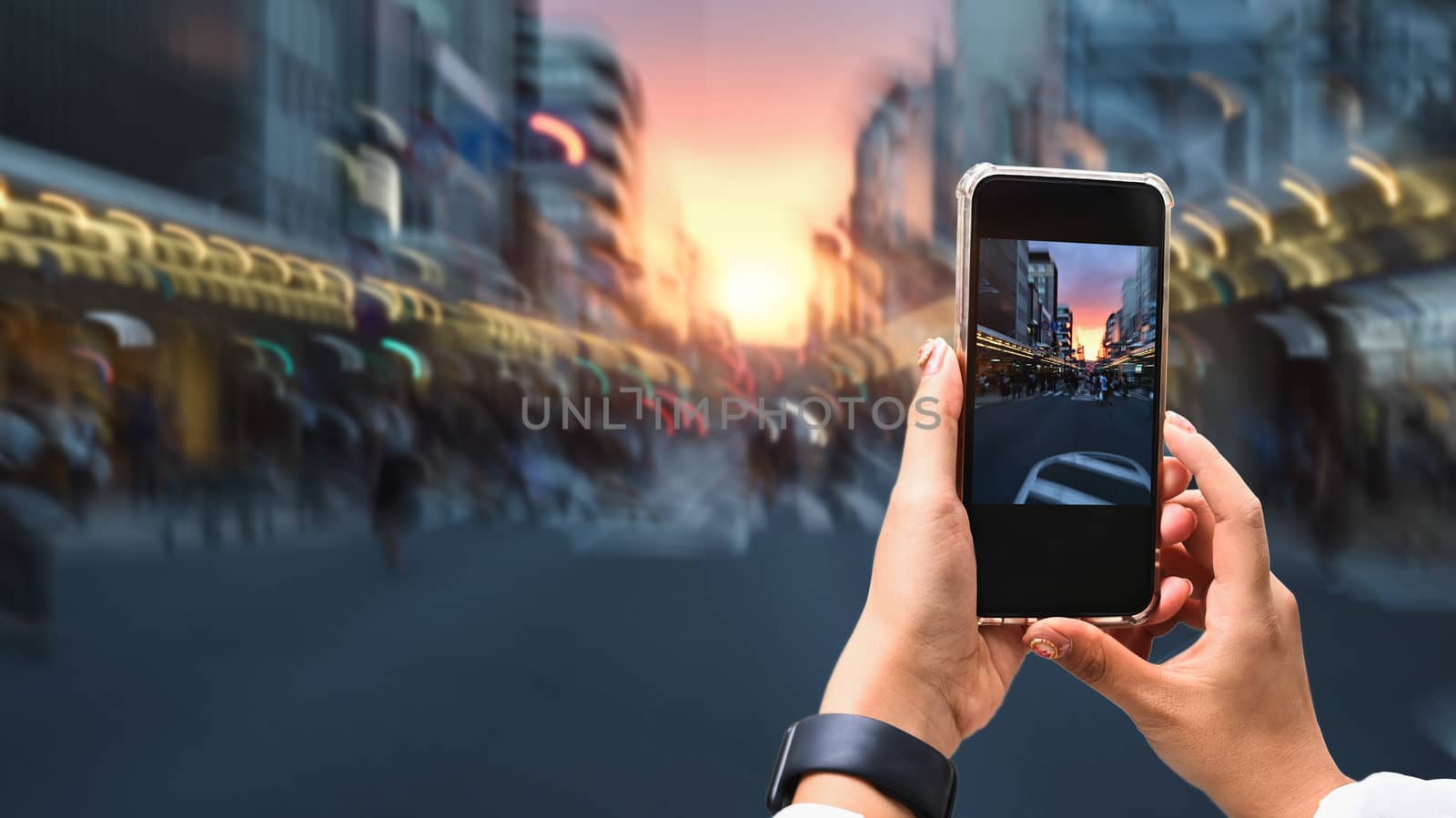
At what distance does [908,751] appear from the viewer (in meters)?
0.73

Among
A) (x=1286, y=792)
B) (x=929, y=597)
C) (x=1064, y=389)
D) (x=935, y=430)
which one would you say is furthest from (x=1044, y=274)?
(x=1286, y=792)

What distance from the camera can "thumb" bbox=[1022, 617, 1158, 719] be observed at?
866 mm

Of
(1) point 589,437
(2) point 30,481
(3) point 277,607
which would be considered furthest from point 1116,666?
(1) point 589,437

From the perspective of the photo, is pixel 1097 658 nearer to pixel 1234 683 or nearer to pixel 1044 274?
pixel 1234 683

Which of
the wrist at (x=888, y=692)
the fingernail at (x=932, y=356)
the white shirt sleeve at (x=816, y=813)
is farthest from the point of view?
the fingernail at (x=932, y=356)

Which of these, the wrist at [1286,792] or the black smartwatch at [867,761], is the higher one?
the black smartwatch at [867,761]

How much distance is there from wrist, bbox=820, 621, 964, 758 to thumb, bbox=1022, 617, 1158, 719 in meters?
0.11

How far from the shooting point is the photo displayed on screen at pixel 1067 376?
0.95 m

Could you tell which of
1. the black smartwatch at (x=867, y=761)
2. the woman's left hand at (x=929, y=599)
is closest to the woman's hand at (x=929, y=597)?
the woman's left hand at (x=929, y=599)

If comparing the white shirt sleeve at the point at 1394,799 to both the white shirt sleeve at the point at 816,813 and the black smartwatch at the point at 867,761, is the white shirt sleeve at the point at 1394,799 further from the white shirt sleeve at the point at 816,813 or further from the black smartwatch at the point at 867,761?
the white shirt sleeve at the point at 816,813

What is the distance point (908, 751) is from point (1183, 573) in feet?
1.67

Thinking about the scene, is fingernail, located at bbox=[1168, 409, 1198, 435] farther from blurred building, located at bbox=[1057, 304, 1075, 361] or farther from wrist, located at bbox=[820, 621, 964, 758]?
wrist, located at bbox=[820, 621, 964, 758]

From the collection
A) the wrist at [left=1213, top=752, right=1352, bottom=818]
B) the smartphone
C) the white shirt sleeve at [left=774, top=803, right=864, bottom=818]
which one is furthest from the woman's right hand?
the white shirt sleeve at [left=774, top=803, right=864, bottom=818]

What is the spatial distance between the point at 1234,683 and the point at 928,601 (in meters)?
0.27
